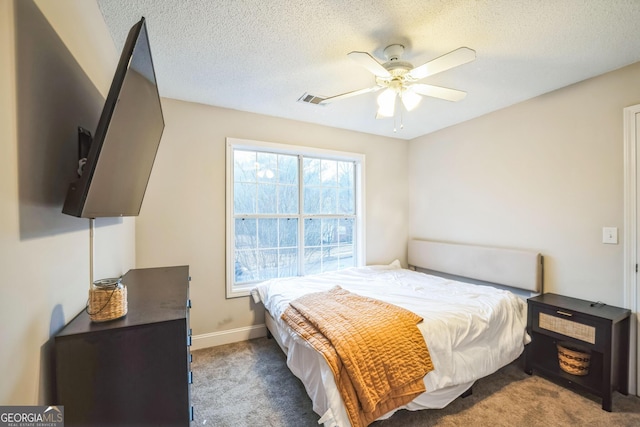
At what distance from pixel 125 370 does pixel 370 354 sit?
1.25 meters

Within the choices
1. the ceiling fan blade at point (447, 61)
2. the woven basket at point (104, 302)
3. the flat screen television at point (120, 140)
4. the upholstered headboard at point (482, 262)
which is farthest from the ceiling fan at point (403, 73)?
the upholstered headboard at point (482, 262)

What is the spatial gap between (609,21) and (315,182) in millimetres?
2818

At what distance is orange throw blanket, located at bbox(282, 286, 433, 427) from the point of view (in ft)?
5.28

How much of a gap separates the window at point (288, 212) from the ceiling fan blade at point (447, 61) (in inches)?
72.9

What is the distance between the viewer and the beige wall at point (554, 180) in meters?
2.31

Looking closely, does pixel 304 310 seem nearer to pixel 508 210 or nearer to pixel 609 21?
pixel 508 210

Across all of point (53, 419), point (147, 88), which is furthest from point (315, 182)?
point (53, 419)

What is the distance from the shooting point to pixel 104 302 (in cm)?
112

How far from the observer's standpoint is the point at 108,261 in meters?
1.80

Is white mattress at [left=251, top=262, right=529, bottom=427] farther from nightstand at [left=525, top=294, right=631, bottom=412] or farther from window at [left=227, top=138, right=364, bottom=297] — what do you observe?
window at [left=227, top=138, right=364, bottom=297]

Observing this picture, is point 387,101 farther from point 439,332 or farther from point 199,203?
point 199,203

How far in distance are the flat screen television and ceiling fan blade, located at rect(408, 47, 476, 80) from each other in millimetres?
1499

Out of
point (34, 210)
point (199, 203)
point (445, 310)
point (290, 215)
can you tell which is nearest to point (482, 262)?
point (445, 310)

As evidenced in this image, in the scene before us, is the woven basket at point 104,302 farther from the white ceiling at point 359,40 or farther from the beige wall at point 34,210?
the white ceiling at point 359,40
